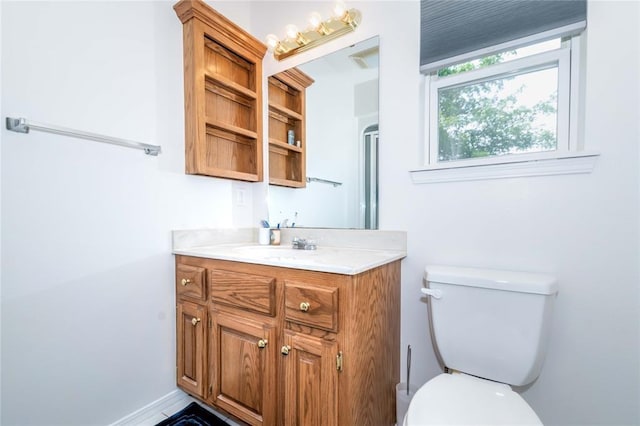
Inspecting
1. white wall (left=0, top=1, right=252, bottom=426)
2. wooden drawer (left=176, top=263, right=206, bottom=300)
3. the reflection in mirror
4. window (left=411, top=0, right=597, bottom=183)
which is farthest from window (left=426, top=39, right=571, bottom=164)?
white wall (left=0, top=1, right=252, bottom=426)

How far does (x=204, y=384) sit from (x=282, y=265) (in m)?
0.80

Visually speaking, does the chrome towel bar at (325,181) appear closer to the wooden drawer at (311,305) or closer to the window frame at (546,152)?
the window frame at (546,152)

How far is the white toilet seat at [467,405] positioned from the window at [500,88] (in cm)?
78

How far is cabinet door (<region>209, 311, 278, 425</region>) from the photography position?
3.59 feet

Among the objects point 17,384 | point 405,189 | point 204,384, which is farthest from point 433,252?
point 17,384

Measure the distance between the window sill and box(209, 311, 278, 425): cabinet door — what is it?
95cm

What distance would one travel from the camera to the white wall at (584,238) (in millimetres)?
944

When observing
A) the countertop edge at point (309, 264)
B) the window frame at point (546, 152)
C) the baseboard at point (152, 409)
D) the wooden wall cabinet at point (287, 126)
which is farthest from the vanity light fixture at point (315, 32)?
the baseboard at point (152, 409)

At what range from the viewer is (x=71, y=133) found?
3.62 feet

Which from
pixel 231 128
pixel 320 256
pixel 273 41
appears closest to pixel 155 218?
pixel 231 128

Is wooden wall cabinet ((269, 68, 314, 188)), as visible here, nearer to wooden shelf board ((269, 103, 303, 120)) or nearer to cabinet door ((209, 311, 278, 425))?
wooden shelf board ((269, 103, 303, 120))

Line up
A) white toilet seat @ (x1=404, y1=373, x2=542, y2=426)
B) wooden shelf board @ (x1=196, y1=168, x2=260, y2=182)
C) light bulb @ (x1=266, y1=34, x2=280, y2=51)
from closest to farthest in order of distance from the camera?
white toilet seat @ (x1=404, y1=373, x2=542, y2=426), wooden shelf board @ (x1=196, y1=168, x2=260, y2=182), light bulb @ (x1=266, y1=34, x2=280, y2=51)

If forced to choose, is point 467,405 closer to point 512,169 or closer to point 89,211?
point 512,169

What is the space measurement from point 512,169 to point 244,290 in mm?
1199
